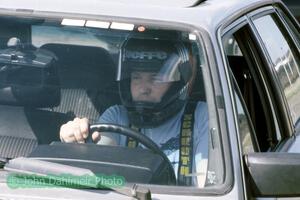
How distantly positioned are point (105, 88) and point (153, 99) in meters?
0.18

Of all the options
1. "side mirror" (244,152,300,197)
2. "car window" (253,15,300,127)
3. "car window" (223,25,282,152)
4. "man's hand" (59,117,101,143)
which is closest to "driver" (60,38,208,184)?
"man's hand" (59,117,101,143)

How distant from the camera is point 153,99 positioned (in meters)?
2.85

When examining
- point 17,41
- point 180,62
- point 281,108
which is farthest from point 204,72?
point 281,108

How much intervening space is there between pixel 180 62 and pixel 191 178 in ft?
1.53

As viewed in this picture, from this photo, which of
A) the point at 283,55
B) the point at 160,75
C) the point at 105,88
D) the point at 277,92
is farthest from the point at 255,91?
the point at 105,88

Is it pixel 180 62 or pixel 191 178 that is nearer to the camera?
pixel 191 178

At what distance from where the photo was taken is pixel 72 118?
2.88m

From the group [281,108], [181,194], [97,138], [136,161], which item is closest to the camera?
[181,194]

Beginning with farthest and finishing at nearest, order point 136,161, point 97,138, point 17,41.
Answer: point 17,41 → point 97,138 → point 136,161

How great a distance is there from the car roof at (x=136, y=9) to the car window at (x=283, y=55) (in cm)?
83

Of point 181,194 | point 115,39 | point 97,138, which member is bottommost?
point 181,194

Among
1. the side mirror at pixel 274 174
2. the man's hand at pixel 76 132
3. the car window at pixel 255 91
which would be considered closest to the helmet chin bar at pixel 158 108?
the man's hand at pixel 76 132

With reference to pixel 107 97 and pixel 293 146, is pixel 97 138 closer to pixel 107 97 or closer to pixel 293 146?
pixel 107 97

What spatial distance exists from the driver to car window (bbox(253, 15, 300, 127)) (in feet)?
3.19
